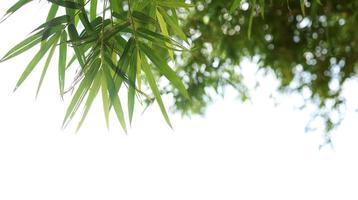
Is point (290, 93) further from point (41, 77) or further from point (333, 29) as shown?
point (41, 77)

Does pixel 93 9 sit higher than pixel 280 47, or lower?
lower

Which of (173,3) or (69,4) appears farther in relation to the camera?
(173,3)

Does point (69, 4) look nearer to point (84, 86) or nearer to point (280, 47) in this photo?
point (84, 86)

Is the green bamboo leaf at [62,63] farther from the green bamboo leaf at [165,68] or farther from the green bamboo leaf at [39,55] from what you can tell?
the green bamboo leaf at [165,68]

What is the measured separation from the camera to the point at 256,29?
323cm

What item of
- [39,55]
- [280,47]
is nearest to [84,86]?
[39,55]

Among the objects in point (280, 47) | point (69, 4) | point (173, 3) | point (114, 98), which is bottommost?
point (114, 98)

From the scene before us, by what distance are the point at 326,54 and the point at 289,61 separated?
0.79 ft

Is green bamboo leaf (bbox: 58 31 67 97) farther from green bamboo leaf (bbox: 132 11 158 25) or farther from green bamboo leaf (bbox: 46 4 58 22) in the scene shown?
green bamboo leaf (bbox: 132 11 158 25)

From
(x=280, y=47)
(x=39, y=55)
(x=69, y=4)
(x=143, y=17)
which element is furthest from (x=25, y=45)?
(x=280, y=47)

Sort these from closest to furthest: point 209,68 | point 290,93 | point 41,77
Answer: point 41,77, point 209,68, point 290,93

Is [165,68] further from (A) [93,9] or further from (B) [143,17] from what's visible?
(A) [93,9]

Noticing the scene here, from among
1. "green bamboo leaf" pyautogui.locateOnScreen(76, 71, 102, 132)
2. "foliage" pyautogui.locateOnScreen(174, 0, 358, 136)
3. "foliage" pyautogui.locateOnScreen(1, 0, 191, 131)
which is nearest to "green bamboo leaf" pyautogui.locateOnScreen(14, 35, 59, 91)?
"foliage" pyautogui.locateOnScreen(1, 0, 191, 131)

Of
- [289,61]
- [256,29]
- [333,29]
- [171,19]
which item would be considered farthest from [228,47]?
[171,19]
